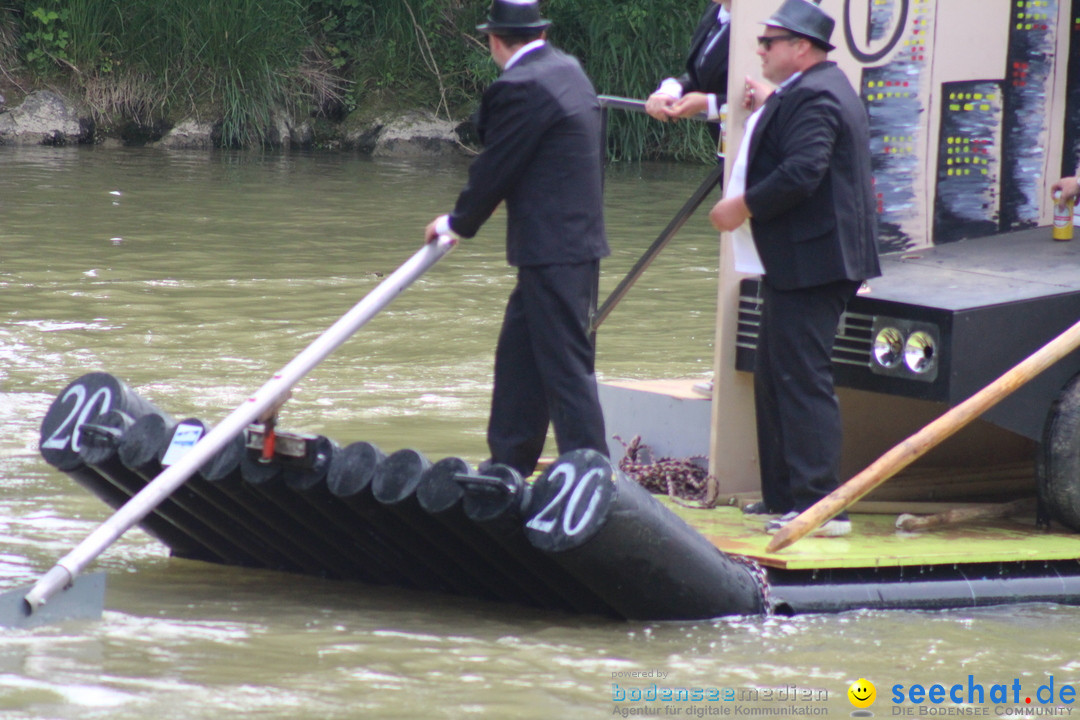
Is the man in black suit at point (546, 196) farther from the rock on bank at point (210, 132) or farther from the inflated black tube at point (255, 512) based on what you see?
the rock on bank at point (210, 132)

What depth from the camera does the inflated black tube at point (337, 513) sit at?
401 centimetres

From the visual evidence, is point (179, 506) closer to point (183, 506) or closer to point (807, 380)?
point (183, 506)

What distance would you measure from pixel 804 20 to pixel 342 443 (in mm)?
2515

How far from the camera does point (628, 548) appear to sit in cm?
377

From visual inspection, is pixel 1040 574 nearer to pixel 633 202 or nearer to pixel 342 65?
pixel 633 202

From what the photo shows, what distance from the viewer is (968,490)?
16.9 ft

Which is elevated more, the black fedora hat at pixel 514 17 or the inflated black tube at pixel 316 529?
the black fedora hat at pixel 514 17

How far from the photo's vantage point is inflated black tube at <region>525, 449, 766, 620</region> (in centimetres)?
371

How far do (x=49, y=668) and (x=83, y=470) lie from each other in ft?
3.50

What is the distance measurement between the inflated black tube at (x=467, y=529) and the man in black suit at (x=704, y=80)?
151 cm

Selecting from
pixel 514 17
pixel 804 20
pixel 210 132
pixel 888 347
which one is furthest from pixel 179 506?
pixel 210 132

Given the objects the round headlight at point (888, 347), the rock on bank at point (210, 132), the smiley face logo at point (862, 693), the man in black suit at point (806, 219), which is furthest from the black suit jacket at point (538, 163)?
the rock on bank at point (210, 132)

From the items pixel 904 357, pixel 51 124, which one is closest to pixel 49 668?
pixel 904 357

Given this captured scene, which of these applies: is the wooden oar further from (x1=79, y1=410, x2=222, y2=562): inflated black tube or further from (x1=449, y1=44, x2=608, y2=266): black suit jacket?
(x1=79, y1=410, x2=222, y2=562): inflated black tube
